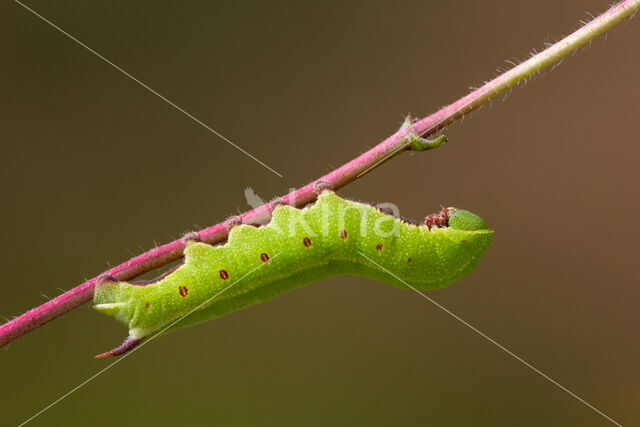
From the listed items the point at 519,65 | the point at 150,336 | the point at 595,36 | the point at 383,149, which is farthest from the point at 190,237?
the point at 595,36

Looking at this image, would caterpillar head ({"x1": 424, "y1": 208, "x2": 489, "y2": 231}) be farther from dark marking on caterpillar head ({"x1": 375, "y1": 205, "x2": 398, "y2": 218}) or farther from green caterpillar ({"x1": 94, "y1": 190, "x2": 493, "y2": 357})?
dark marking on caterpillar head ({"x1": 375, "y1": 205, "x2": 398, "y2": 218})

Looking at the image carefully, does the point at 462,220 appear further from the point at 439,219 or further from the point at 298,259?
the point at 298,259

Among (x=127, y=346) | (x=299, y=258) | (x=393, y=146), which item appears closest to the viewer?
(x=393, y=146)

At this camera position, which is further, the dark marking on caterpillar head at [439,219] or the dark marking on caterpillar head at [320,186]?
the dark marking on caterpillar head at [439,219]

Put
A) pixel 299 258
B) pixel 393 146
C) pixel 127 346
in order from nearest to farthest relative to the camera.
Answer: pixel 393 146 → pixel 127 346 → pixel 299 258

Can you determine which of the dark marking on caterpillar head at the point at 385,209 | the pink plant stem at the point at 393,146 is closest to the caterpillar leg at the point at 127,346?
the pink plant stem at the point at 393,146

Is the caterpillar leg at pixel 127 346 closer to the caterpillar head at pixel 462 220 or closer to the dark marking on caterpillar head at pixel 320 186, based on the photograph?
the dark marking on caterpillar head at pixel 320 186

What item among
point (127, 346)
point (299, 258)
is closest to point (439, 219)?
point (299, 258)
